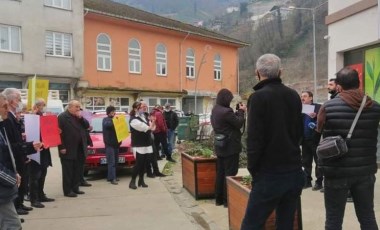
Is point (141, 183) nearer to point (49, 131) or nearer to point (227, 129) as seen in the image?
point (49, 131)

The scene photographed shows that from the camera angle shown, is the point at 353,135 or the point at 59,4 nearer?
the point at 353,135

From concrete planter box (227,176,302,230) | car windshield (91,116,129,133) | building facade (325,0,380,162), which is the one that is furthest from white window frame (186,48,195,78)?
concrete planter box (227,176,302,230)

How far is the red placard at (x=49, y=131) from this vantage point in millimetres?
8297

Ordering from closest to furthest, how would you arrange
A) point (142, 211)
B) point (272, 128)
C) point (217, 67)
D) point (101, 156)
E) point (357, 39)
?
point (272, 128), point (142, 211), point (357, 39), point (101, 156), point (217, 67)

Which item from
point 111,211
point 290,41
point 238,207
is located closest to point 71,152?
point 111,211

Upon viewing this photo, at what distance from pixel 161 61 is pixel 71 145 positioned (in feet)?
96.6

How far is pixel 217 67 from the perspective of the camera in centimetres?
4416

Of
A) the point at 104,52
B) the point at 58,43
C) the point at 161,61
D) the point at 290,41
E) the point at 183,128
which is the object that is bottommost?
the point at 183,128

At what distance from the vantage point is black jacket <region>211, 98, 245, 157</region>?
23.6 feet

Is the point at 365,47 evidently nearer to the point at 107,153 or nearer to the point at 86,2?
the point at 107,153

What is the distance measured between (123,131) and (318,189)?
14.9 ft

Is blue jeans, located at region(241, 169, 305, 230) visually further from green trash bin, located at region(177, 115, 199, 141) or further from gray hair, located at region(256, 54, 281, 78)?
green trash bin, located at region(177, 115, 199, 141)

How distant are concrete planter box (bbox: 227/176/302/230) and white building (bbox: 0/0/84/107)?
24456 mm

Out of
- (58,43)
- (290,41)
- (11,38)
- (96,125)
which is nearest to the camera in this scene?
(96,125)
